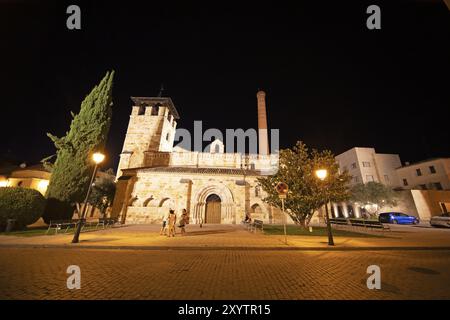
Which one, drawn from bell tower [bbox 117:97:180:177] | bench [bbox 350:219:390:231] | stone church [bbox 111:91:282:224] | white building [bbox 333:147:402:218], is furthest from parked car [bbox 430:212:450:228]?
bell tower [bbox 117:97:180:177]

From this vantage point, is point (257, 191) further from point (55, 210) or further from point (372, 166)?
point (372, 166)

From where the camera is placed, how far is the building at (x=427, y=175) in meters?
28.7

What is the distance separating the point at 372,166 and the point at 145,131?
47476 mm

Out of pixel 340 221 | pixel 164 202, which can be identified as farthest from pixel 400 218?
pixel 164 202

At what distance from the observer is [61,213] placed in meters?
15.6

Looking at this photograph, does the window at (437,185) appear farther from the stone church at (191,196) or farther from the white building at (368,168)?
the stone church at (191,196)

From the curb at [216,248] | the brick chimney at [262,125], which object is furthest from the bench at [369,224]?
the brick chimney at [262,125]

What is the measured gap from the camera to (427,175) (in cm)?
3069

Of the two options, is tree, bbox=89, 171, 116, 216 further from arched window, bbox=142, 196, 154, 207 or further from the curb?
the curb

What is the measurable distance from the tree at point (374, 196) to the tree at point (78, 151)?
37.9m

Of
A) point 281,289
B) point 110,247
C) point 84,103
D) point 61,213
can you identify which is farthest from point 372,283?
point 84,103

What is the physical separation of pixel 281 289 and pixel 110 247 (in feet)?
26.2
